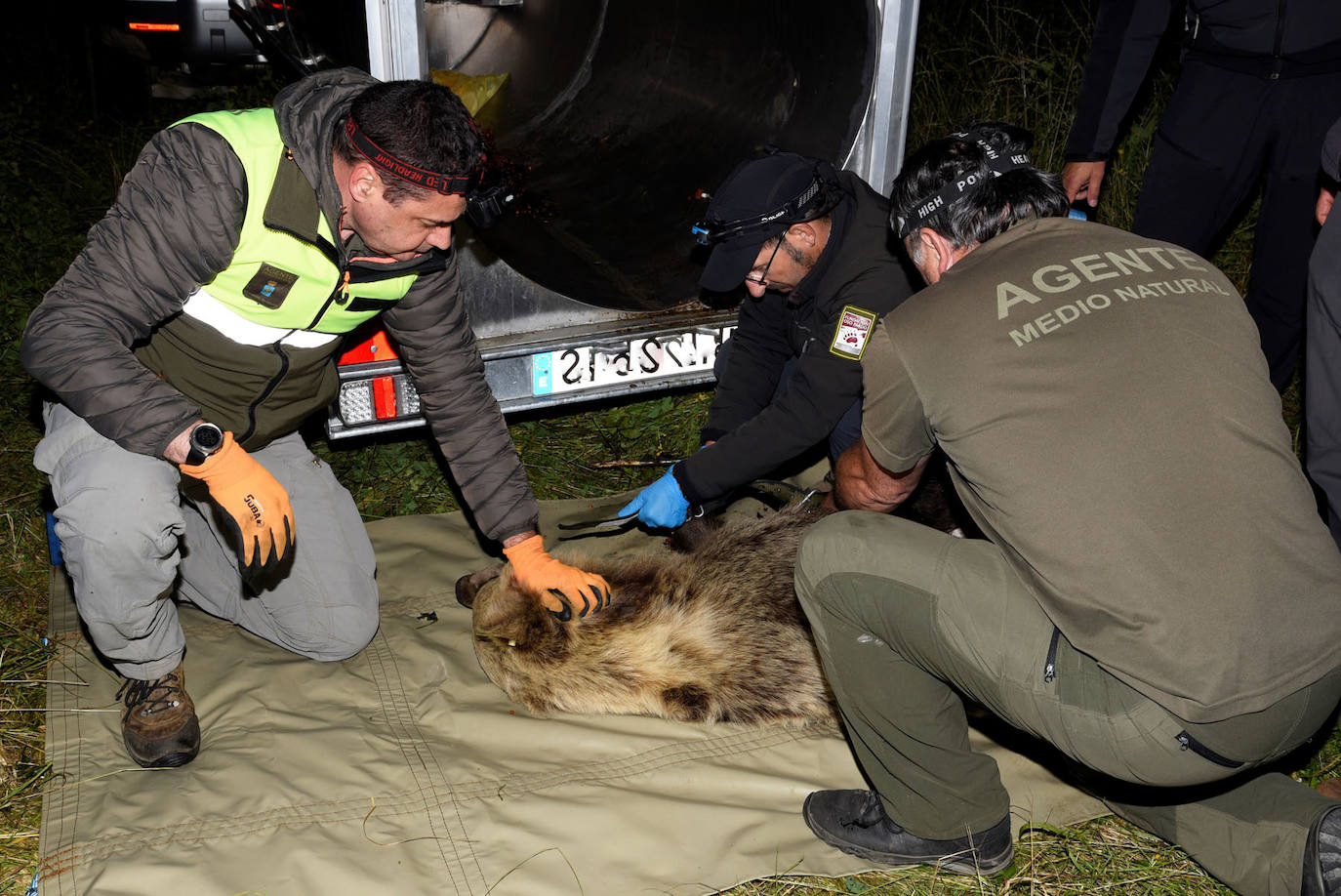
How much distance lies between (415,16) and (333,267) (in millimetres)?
729

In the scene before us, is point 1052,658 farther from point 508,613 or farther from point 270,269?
point 270,269

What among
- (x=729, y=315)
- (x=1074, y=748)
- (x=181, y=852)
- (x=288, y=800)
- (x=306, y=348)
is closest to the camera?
(x=1074, y=748)

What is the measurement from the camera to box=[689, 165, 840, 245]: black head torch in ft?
10.3

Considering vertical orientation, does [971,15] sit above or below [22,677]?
above

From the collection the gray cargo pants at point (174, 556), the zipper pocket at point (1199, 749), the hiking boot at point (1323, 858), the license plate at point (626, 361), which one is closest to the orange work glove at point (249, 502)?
the gray cargo pants at point (174, 556)

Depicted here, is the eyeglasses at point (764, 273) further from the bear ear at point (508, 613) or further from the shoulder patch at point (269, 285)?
the shoulder patch at point (269, 285)

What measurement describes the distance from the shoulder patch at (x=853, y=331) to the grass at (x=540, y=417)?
1.43 meters

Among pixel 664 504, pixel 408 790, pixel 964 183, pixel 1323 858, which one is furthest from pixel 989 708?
pixel 408 790

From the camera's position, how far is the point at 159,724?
2758mm

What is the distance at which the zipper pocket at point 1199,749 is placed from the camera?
201 cm

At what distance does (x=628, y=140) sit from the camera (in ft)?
17.3

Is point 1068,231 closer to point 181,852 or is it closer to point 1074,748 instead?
point 1074,748

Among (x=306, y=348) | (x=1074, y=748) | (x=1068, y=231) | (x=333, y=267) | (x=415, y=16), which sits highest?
(x=415, y=16)

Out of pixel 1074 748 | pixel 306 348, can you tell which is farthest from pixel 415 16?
pixel 1074 748
